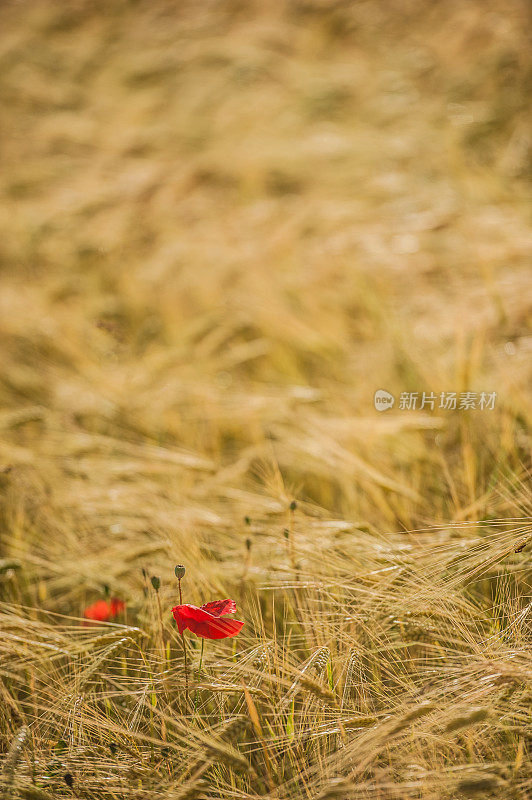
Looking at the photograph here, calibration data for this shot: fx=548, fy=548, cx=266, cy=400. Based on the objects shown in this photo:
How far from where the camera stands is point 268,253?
4.27ft

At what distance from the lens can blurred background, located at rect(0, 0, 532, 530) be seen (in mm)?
764

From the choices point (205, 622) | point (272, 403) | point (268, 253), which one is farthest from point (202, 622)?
point (268, 253)

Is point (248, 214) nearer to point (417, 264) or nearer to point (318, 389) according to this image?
point (417, 264)

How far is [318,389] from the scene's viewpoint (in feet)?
3.16

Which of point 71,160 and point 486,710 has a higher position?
point 71,160

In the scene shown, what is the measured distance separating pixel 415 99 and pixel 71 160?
3.62 ft

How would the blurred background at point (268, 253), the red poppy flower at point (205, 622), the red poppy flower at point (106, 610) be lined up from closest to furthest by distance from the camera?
the red poppy flower at point (205, 622) → the red poppy flower at point (106, 610) → the blurred background at point (268, 253)

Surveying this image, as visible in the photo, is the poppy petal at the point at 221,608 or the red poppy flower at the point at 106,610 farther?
the red poppy flower at the point at 106,610

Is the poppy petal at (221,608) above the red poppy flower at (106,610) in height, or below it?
above

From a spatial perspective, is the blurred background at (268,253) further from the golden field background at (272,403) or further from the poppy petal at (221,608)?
the poppy petal at (221,608)

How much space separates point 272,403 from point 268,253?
55cm

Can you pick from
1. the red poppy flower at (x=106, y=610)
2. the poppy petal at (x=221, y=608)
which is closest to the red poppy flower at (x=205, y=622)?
the poppy petal at (x=221, y=608)

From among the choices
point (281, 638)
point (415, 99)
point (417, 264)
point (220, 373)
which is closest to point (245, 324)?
point (220, 373)

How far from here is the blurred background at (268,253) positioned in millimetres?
764
